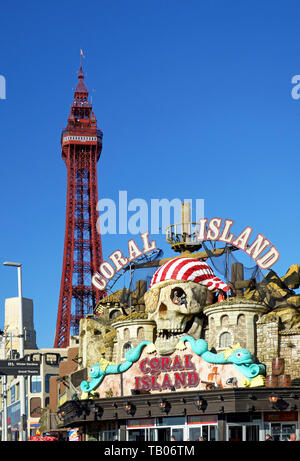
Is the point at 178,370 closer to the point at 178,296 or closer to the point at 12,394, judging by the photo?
the point at 178,296

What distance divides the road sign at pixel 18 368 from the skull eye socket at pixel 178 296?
1013cm

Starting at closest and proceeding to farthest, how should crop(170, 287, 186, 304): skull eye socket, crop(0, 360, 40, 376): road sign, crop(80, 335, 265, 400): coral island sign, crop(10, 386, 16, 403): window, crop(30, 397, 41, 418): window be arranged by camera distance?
crop(0, 360, 40, 376): road sign
crop(80, 335, 265, 400): coral island sign
crop(170, 287, 186, 304): skull eye socket
crop(30, 397, 41, 418): window
crop(10, 386, 16, 403): window

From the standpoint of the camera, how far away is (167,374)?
1695 inches

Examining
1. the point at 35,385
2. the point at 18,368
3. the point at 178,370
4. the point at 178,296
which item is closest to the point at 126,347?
the point at 178,296

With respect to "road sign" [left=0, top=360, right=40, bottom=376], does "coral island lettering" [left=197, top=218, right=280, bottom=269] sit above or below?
above

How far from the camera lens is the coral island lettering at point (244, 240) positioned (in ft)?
147

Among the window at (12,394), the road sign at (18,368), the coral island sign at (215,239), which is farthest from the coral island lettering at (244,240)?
the window at (12,394)

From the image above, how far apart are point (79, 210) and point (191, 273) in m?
88.6

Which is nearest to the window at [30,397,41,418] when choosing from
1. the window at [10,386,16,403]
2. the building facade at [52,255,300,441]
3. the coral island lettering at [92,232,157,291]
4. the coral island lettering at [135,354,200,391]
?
the window at [10,386,16,403]

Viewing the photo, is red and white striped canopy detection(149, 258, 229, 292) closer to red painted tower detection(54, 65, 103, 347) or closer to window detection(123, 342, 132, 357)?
window detection(123, 342, 132, 357)

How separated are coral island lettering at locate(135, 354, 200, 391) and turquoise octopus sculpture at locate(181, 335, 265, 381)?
880mm

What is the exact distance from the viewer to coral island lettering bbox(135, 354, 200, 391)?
42.2 meters
